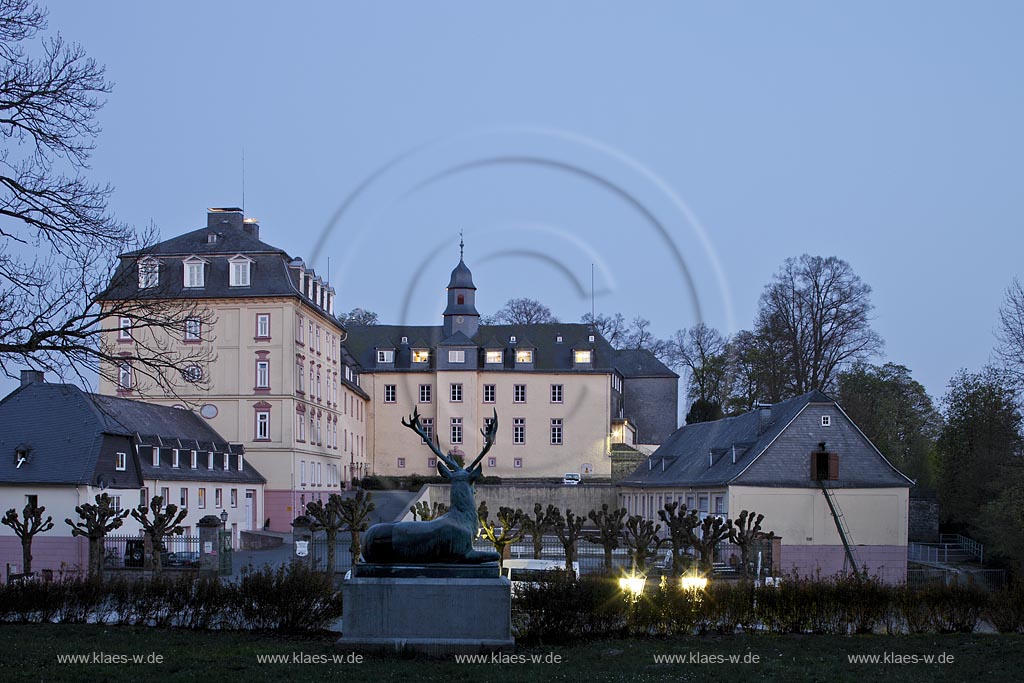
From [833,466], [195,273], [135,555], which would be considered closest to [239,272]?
[195,273]

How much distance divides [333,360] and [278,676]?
192ft

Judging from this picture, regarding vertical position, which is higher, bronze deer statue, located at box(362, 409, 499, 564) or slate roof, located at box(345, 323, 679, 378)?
slate roof, located at box(345, 323, 679, 378)

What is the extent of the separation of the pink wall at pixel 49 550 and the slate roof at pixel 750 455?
83.3 feet

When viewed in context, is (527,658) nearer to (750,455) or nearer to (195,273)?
(750,455)

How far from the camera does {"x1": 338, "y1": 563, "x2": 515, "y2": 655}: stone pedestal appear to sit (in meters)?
16.5

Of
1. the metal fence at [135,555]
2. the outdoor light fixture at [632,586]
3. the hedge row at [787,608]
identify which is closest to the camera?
the hedge row at [787,608]

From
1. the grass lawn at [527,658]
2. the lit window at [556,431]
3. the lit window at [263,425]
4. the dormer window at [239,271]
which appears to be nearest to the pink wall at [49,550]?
the grass lawn at [527,658]

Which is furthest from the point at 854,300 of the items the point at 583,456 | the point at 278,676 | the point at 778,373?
the point at 278,676

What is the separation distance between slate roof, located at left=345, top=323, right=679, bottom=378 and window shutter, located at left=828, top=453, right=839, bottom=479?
3980cm

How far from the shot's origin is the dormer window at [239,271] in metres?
60.9

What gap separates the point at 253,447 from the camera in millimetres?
60250

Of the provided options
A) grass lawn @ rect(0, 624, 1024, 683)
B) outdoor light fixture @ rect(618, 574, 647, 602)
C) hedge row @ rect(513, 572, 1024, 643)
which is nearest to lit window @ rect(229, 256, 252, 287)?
outdoor light fixture @ rect(618, 574, 647, 602)

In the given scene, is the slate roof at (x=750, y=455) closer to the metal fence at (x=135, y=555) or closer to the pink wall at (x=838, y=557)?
the pink wall at (x=838, y=557)

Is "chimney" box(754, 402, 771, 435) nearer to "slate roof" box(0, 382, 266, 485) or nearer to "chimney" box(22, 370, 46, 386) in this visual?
"slate roof" box(0, 382, 266, 485)
